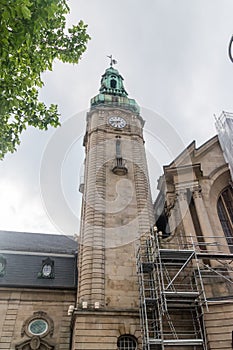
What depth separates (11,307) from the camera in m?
17.6

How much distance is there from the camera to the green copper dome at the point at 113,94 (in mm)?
27469

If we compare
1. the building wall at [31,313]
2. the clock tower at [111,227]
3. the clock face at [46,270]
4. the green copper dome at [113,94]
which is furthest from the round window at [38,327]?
the green copper dome at [113,94]

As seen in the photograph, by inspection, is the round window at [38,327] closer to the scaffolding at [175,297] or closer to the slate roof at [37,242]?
the slate roof at [37,242]

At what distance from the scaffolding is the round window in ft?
24.3

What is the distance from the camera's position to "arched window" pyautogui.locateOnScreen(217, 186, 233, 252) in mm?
16678

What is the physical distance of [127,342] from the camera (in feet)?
42.5

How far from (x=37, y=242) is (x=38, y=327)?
406 inches

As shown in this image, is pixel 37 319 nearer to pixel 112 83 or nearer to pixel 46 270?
pixel 46 270

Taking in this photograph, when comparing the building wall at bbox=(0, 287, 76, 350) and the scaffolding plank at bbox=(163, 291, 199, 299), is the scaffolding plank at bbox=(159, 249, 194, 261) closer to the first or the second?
the scaffolding plank at bbox=(163, 291, 199, 299)

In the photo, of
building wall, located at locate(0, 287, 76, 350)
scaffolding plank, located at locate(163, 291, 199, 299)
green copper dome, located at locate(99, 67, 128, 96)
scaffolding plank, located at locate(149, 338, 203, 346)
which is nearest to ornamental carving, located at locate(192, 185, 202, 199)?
scaffolding plank, located at locate(163, 291, 199, 299)

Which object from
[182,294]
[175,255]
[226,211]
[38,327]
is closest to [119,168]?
[226,211]

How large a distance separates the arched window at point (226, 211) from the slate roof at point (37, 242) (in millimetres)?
12178

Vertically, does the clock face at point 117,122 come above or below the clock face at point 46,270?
above

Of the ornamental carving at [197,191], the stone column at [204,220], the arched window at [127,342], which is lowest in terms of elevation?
the arched window at [127,342]
